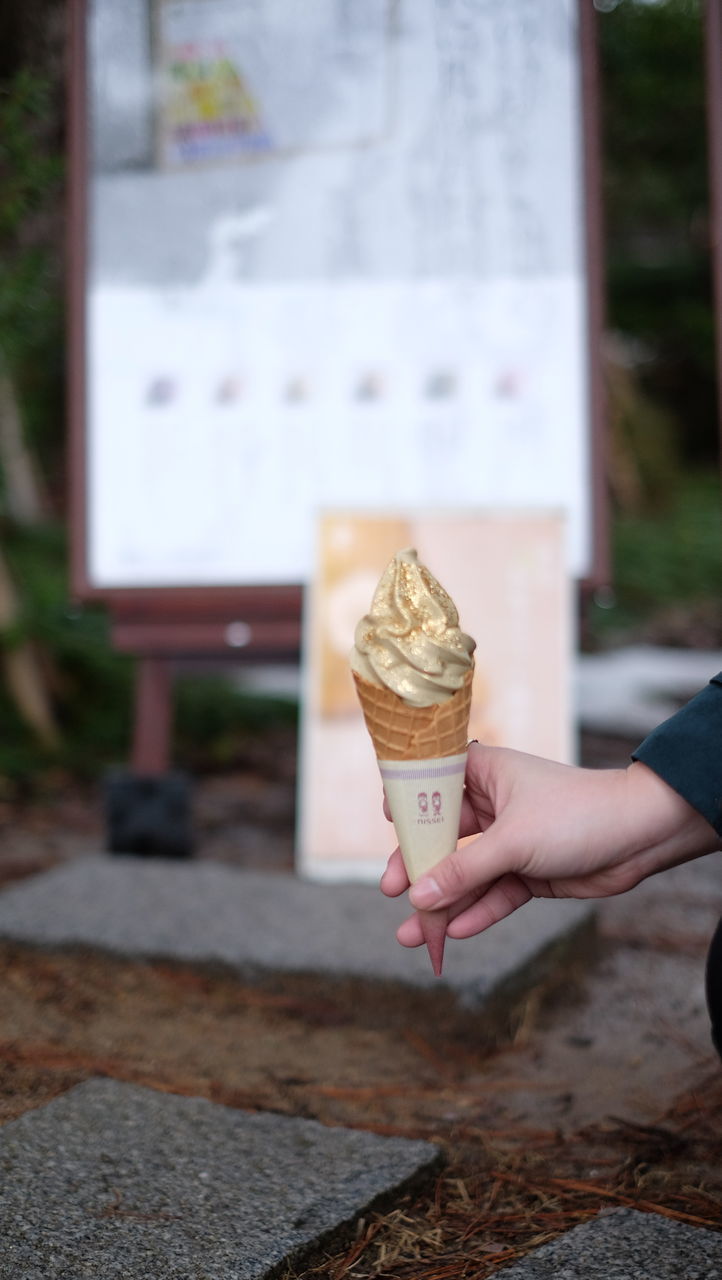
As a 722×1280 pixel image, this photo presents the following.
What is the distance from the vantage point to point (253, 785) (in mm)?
3752

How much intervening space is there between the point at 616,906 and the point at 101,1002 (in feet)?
3.68

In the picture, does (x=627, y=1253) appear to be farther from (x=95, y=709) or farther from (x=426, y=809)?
(x=95, y=709)

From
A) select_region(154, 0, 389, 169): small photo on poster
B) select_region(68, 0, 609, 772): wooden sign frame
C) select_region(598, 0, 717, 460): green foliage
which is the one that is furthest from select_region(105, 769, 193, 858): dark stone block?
select_region(598, 0, 717, 460): green foliage

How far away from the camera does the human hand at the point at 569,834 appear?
1039 millimetres

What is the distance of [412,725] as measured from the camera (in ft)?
3.60

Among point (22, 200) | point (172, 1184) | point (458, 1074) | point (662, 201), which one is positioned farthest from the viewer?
point (662, 201)

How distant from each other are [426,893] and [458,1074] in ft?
2.92

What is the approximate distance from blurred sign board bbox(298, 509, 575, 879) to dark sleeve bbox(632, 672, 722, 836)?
5.07 feet

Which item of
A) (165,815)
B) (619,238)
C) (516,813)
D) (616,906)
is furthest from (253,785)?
(619,238)

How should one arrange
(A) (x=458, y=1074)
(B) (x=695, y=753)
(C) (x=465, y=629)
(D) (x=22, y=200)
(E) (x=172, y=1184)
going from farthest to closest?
(D) (x=22, y=200) < (C) (x=465, y=629) < (A) (x=458, y=1074) < (E) (x=172, y=1184) < (B) (x=695, y=753)

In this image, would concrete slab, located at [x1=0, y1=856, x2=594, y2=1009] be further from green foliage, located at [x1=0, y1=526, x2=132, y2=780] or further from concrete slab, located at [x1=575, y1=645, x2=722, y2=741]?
concrete slab, located at [x1=575, y1=645, x2=722, y2=741]

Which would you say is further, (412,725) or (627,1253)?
(627,1253)

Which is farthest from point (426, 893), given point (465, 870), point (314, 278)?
point (314, 278)

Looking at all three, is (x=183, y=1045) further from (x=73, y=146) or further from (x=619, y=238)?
(x=619, y=238)
